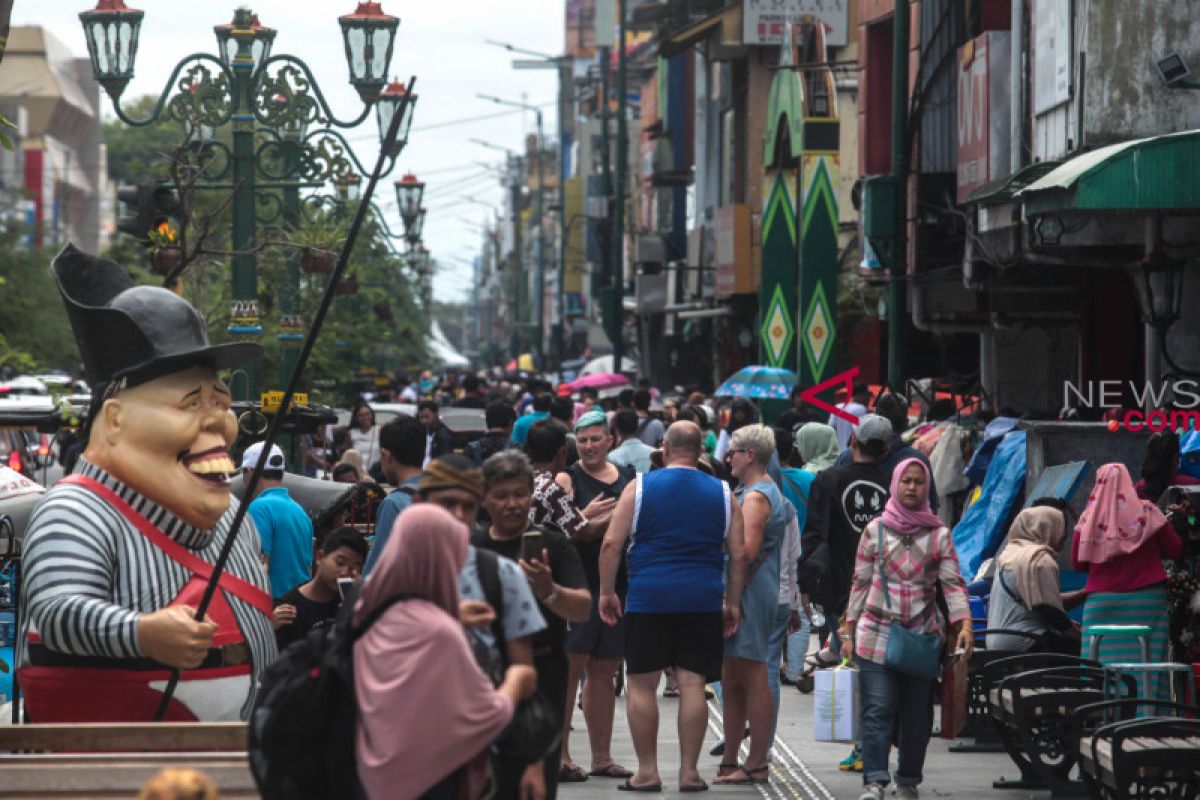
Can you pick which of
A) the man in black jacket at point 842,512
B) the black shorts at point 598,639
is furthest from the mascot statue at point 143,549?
the man in black jacket at point 842,512

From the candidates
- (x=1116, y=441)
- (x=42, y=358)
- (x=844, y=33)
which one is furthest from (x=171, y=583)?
(x=42, y=358)

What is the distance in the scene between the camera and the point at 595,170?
8444 centimetres

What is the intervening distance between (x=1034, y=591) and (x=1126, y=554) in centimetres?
57

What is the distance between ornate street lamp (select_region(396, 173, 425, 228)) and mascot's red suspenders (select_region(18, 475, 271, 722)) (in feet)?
65.7

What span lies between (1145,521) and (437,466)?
605cm

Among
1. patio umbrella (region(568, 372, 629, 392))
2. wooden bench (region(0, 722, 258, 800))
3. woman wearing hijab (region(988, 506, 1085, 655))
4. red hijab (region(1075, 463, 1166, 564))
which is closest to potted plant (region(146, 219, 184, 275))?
woman wearing hijab (region(988, 506, 1085, 655))

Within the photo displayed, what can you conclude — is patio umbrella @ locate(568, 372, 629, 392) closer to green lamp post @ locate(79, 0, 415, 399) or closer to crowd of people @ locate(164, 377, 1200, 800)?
green lamp post @ locate(79, 0, 415, 399)

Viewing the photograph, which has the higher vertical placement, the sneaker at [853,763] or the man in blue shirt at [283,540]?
the man in blue shirt at [283,540]

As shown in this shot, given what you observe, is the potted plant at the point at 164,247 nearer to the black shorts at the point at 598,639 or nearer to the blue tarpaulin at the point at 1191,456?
the black shorts at the point at 598,639

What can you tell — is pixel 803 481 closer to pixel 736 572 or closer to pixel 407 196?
pixel 736 572

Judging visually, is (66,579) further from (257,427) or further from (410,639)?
(257,427)

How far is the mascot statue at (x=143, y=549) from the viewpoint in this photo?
6707 mm

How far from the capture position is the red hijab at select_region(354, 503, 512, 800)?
17.2 ft

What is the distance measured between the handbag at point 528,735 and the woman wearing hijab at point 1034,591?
6.03 metres
